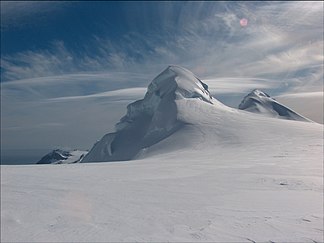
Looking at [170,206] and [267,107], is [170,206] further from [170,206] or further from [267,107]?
[267,107]

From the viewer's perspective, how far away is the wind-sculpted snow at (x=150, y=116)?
247 ft

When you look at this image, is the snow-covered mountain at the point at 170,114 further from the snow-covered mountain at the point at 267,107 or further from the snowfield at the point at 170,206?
the snowfield at the point at 170,206

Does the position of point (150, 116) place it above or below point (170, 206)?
above

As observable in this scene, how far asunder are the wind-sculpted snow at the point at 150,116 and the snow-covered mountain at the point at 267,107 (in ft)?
86.2

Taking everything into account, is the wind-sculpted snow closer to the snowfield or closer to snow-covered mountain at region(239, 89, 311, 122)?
snow-covered mountain at region(239, 89, 311, 122)

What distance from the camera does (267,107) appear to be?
114062 millimetres

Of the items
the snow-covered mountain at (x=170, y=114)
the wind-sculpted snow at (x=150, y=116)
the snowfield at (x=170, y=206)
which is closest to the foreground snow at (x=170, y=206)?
the snowfield at (x=170, y=206)

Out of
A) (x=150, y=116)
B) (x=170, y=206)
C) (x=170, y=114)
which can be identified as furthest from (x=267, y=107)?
(x=170, y=206)

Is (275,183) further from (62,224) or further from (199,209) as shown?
(62,224)

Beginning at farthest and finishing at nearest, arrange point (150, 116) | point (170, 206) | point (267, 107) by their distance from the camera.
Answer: point (267, 107) < point (150, 116) < point (170, 206)

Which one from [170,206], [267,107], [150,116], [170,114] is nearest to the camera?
[170,206]

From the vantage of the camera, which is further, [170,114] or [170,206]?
[170,114]

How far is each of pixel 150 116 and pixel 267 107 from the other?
3868 cm

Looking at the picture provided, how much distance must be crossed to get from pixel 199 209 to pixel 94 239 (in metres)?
Answer: 4.24
